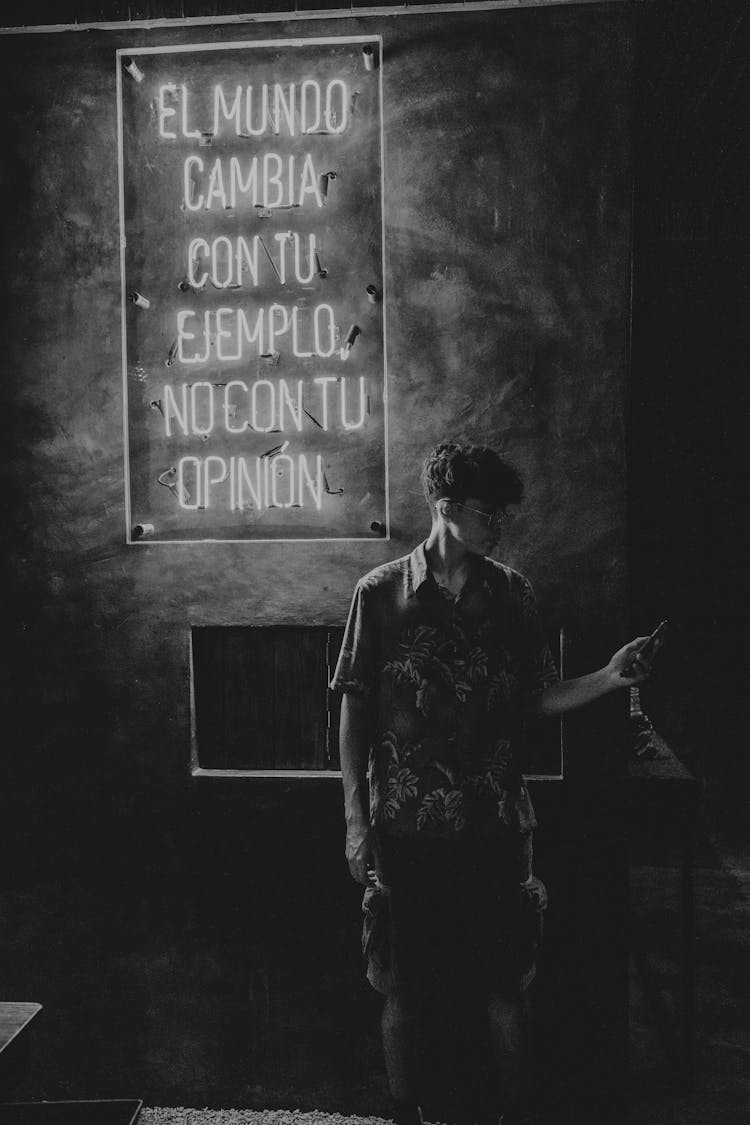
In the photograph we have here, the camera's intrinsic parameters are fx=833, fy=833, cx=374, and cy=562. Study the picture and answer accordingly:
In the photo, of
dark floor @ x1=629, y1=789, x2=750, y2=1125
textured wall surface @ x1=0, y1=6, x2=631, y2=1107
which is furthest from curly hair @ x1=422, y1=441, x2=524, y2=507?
dark floor @ x1=629, y1=789, x2=750, y2=1125

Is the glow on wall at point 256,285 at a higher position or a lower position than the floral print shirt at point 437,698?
higher

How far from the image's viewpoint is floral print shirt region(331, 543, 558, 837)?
3055mm

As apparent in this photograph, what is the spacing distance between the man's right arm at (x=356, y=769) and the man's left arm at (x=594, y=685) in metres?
0.66

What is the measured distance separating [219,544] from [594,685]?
1745 mm

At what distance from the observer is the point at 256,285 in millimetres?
3703

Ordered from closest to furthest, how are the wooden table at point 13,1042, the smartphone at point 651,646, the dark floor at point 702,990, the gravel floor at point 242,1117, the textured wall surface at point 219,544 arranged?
1. the wooden table at point 13,1042
2. the smartphone at point 651,646
3. the textured wall surface at point 219,544
4. the gravel floor at point 242,1117
5. the dark floor at point 702,990

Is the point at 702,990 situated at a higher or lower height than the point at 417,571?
lower

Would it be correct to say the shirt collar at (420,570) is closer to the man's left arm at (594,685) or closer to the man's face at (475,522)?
the man's face at (475,522)

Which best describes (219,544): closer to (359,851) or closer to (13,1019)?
(359,851)

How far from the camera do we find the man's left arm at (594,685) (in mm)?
3010

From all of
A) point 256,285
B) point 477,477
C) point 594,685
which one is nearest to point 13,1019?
point 594,685

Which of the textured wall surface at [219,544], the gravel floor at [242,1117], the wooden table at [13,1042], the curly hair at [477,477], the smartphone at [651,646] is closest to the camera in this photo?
the wooden table at [13,1042]

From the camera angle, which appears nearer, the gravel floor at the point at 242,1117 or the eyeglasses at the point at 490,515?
the eyeglasses at the point at 490,515

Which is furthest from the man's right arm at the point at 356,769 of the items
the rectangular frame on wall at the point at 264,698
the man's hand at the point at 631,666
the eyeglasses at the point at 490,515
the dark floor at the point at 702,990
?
the dark floor at the point at 702,990
